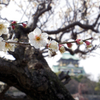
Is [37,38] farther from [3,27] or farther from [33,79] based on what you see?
[33,79]

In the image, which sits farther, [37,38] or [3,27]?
[3,27]

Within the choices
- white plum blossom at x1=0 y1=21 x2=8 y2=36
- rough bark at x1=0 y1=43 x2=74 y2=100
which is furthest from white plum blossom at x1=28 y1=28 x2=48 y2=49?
rough bark at x1=0 y1=43 x2=74 y2=100

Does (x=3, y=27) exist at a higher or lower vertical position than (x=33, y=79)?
higher

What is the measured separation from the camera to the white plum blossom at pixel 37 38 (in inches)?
25.7

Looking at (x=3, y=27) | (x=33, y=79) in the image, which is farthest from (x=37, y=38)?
(x=33, y=79)

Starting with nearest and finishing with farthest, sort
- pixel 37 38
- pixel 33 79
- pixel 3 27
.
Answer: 1. pixel 37 38
2. pixel 3 27
3. pixel 33 79

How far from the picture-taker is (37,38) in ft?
2.21

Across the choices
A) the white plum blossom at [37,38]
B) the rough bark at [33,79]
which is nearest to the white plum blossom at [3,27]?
the white plum blossom at [37,38]

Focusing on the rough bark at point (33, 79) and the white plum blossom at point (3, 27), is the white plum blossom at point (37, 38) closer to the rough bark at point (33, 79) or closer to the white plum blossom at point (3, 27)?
the white plum blossom at point (3, 27)

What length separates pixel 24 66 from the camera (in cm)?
184

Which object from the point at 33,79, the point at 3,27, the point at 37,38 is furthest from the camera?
the point at 33,79

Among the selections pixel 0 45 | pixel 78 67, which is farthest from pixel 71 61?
pixel 0 45

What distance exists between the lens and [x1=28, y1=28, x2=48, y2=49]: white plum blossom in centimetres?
65

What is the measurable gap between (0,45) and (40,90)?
3.91 feet
